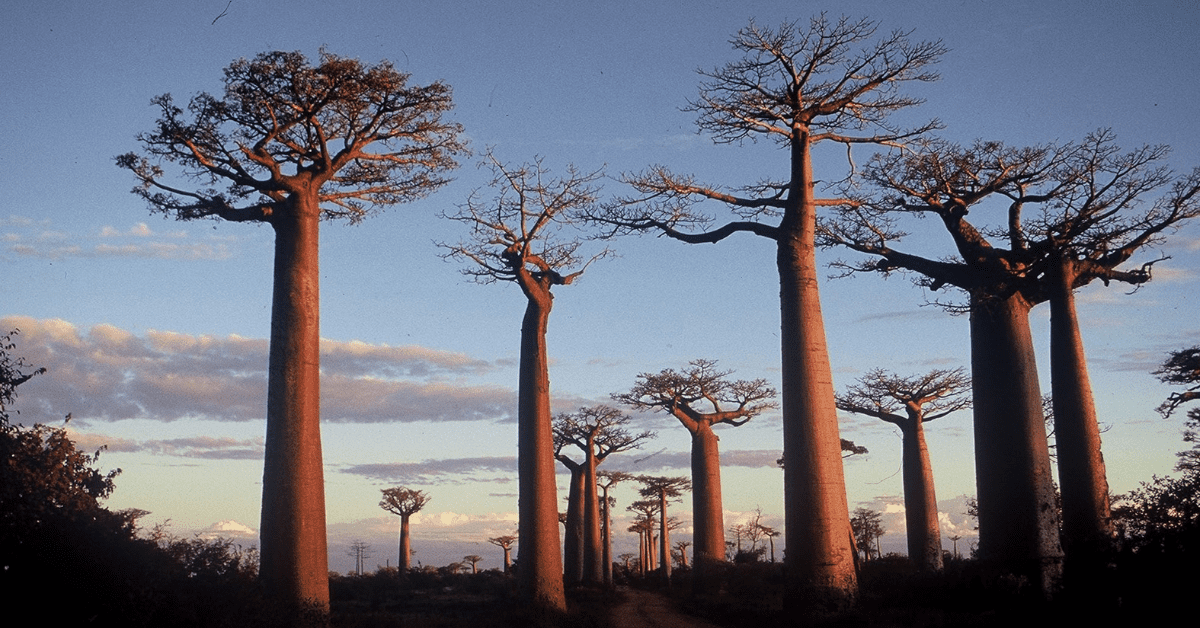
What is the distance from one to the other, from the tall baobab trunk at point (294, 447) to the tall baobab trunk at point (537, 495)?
209 inches

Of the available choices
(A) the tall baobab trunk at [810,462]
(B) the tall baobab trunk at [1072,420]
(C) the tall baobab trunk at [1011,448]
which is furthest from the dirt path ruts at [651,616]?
(B) the tall baobab trunk at [1072,420]

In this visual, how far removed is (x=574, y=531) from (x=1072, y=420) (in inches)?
723

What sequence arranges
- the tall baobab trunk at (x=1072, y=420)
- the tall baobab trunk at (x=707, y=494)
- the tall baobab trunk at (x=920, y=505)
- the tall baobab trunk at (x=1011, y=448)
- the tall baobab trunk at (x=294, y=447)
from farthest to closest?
the tall baobab trunk at (x=707, y=494) → the tall baobab trunk at (x=920, y=505) → the tall baobab trunk at (x=1072, y=420) → the tall baobab trunk at (x=1011, y=448) → the tall baobab trunk at (x=294, y=447)

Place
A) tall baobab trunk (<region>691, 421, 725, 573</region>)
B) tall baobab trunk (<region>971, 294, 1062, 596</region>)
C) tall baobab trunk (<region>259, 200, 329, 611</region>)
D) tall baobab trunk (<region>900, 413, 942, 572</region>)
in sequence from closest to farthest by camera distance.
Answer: tall baobab trunk (<region>259, 200, 329, 611</region>) < tall baobab trunk (<region>971, 294, 1062, 596</region>) < tall baobab trunk (<region>900, 413, 942, 572</region>) < tall baobab trunk (<region>691, 421, 725, 573</region>)

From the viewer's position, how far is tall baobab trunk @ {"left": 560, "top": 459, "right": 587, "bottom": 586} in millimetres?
28797

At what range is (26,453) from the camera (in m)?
12.8

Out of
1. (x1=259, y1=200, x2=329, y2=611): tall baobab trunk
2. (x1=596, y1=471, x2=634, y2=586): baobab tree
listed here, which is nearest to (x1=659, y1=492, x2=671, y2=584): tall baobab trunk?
(x1=596, y1=471, x2=634, y2=586): baobab tree

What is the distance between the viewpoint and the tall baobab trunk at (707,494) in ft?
87.1

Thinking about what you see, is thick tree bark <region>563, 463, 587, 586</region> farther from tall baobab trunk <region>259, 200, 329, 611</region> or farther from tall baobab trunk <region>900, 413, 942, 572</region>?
tall baobab trunk <region>259, 200, 329, 611</region>

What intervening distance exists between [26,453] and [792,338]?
390 inches

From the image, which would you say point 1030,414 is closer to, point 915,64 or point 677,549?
point 915,64

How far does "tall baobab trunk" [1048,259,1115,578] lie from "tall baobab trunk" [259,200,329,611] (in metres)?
9.42

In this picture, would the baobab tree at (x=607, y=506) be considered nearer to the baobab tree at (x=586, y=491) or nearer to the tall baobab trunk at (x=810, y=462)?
the baobab tree at (x=586, y=491)

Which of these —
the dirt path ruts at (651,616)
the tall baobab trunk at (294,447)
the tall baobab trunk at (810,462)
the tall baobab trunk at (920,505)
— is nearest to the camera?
the tall baobab trunk at (294,447)
